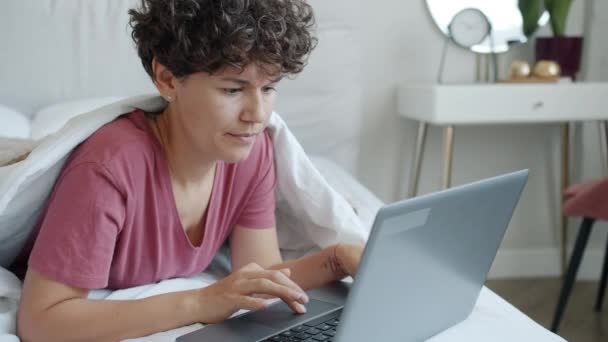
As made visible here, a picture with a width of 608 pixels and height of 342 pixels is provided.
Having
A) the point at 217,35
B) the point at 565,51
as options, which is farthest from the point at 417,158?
the point at 217,35

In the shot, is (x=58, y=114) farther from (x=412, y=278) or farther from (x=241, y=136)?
(x=412, y=278)

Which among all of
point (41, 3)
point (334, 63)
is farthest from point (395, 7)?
point (41, 3)

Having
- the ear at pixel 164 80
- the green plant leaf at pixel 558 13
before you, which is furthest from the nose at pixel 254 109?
the green plant leaf at pixel 558 13

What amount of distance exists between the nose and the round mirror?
183cm

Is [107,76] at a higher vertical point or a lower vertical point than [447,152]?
higher

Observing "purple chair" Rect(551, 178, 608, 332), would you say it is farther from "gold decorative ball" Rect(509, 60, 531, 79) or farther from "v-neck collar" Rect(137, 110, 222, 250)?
"v-neck collar" Rect(137, 110, 222, 250)

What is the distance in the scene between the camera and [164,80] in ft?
3.67

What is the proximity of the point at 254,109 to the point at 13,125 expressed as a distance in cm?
102

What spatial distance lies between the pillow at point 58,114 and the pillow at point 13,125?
0.02 m

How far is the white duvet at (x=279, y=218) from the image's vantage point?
40.6 inches

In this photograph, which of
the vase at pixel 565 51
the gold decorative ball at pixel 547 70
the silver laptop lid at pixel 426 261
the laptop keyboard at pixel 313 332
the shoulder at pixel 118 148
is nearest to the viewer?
the silver laptop lid at pixel 426 261

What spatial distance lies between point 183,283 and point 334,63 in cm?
141

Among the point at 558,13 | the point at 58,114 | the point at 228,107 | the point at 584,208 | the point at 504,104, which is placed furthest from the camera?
the point at 558,13

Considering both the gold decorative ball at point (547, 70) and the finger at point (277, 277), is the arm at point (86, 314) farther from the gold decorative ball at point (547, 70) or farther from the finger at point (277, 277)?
the gold decorative ball at point (547, 70)
